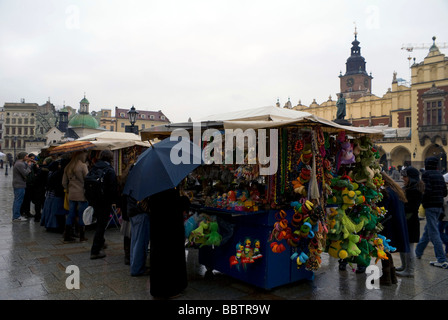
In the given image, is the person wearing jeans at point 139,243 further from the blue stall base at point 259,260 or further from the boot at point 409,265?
the boot at point 409,265

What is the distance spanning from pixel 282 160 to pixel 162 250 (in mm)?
1988

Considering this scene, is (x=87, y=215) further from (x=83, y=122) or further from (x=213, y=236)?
(x=83, y=122)

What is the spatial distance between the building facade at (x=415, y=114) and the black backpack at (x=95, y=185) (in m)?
32.8

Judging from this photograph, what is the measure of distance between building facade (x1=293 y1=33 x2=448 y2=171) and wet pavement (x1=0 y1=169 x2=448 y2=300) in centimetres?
3137

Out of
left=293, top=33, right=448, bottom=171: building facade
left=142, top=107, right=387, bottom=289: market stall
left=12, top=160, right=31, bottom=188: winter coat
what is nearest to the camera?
left=142, top=107, right=387, bottom=289: market stall

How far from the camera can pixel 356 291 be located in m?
4.40

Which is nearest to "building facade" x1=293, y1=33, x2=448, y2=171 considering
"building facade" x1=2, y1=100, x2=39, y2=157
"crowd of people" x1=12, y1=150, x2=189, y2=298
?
"crowd of people" x1=12, y1=150, x2=189, y2=298

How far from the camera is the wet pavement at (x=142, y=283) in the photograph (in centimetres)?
416

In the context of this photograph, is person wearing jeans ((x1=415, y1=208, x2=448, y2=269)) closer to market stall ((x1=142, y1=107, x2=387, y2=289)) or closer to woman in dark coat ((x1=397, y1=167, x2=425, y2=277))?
woman in dark coat ((x1=397, y1=167, x2=425, y2=277))

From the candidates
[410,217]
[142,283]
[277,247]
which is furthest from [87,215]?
[410,217]

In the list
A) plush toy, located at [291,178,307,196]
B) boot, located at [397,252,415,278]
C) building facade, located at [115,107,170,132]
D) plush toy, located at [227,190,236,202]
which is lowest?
boot, located at [397,252,415,278]

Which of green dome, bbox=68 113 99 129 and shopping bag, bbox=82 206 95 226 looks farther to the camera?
green dome, bbox=68 113 99 129

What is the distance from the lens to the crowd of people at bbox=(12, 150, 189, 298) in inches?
163
